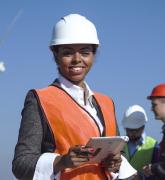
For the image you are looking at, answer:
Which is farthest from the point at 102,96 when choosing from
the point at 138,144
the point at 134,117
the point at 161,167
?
the point at 134,117

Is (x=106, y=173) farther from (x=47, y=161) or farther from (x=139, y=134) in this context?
(x=139, y=134)

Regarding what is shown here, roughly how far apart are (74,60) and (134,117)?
5032 millimetres

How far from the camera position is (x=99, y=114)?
162 inches

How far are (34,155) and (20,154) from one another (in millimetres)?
94

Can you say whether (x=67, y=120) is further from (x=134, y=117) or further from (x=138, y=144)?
(x=134, y=117)

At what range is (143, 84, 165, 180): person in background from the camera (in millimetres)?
7098

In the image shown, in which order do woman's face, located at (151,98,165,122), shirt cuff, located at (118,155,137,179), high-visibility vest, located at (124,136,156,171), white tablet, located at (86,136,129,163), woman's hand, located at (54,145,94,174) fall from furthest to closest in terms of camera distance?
high-visibility vest, located at (124,136,156,171) → woman's face, located at (151,98,165,122) → shirt cuff, located at (118,155,137,179) → white tablet, located at (86,136,129,163) → woman's hand, located at (54,145,94,174)

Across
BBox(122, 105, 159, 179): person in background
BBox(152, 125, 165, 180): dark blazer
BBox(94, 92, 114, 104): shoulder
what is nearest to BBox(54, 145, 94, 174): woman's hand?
BBox(94, 92, 114, 104): shoulder

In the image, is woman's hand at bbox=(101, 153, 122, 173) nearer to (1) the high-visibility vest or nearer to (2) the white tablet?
(2) the white tablet

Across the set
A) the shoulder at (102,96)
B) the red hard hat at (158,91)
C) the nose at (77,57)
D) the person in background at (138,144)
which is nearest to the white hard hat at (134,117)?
the person in background at (138,144)

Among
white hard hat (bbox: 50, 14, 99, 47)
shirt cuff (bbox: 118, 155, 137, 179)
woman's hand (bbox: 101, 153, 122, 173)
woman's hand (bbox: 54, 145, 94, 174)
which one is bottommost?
shirt cuff (bbox: 118, 155, 137, 179)

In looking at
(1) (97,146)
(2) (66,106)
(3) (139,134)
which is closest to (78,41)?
(2) (66,106)

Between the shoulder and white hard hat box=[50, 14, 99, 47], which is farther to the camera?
the shoulder

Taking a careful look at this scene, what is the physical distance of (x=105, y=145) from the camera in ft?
12.0
